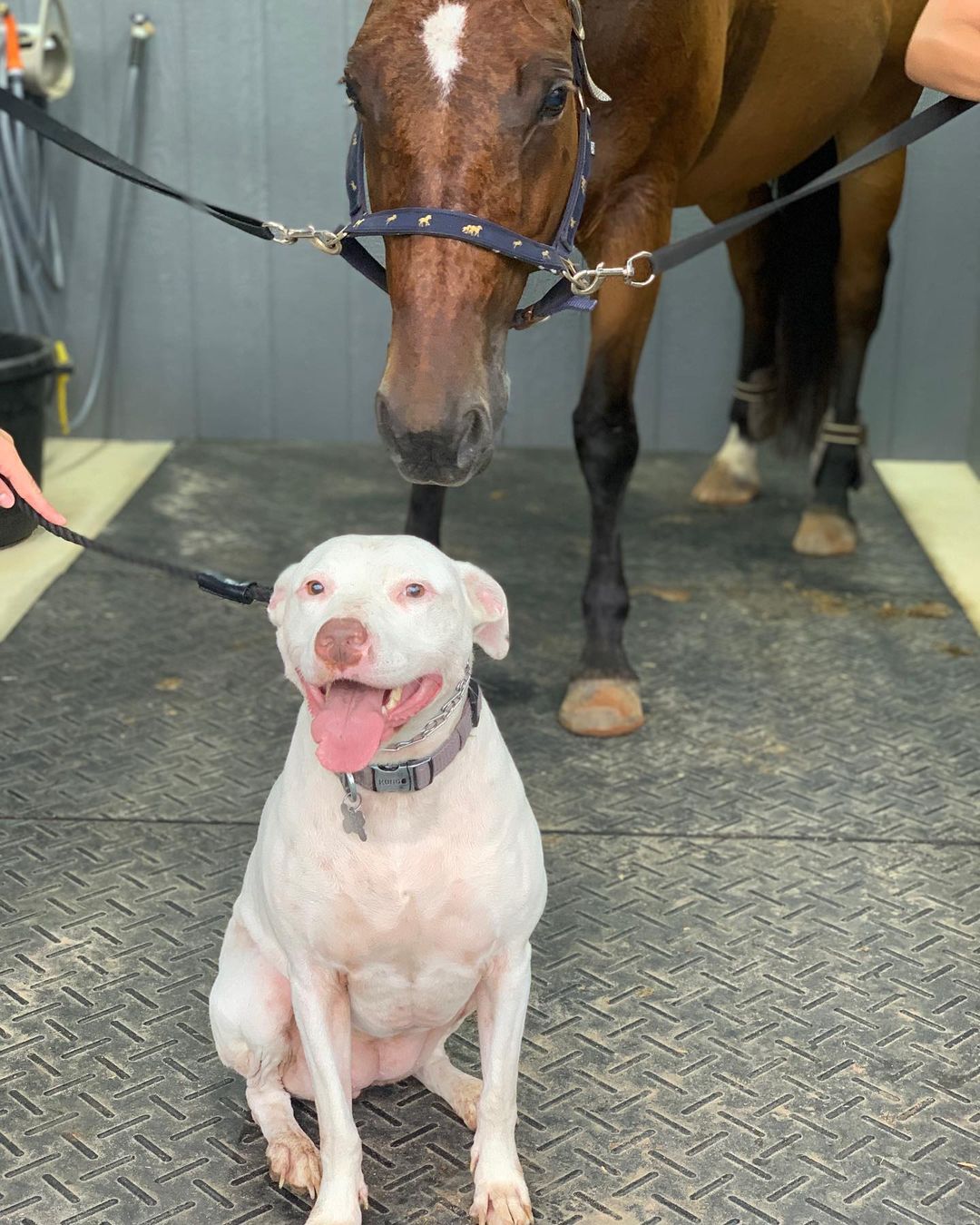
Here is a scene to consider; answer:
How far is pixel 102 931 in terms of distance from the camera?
6.93ft

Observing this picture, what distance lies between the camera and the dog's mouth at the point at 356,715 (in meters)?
1.34

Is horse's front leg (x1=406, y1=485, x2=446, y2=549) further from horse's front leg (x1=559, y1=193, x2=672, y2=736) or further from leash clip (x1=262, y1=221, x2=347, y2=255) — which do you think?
leash clip (x1=262, y1=221, x2=347, y2=255)

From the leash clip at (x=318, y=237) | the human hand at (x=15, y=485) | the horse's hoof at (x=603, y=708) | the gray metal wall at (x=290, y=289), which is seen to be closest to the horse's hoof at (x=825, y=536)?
the gray metal wall at (x=290, y=289)

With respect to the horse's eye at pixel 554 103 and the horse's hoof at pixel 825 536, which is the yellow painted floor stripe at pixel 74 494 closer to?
the horse's eye at pixel 554 103

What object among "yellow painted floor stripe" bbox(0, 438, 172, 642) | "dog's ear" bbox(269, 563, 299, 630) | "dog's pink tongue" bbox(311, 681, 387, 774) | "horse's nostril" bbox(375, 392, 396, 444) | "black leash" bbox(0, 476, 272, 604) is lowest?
"yellow painted floor stripe" bbox(0, 438, 172, 642)

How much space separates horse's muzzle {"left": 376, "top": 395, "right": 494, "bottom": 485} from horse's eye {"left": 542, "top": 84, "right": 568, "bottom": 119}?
1.38 ft

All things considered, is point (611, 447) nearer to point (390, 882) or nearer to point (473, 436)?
point (473, 436)

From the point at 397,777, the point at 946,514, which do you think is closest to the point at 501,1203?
the point at 397,777

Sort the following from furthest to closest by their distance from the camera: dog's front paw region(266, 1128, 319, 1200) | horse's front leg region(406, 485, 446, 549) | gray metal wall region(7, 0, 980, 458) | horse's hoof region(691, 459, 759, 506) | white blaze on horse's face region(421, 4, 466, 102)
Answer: gray metal wall region(7, 0, 980, 458) < horse's hoof region(691, 459, 759, 506) < horse's front leg region(406, 485, 446, 549) < white blaze on horse's face region(421, 4, 466, 102) < dog's front paw region(266, 1128, 319, 1200)

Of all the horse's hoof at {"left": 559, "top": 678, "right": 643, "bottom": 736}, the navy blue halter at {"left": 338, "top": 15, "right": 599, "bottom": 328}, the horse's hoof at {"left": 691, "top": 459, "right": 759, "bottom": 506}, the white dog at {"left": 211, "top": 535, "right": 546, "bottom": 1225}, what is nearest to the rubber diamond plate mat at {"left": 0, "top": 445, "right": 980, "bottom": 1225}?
the horse's hoof at {"left": 559, "top": 678, "right": 643, "bottom": 736}

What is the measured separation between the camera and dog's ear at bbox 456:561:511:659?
1508 millimetres

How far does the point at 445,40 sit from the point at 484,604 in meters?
0.91

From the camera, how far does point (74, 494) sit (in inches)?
159

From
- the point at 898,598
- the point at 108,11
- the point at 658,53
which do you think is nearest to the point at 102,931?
the point at 658,53
